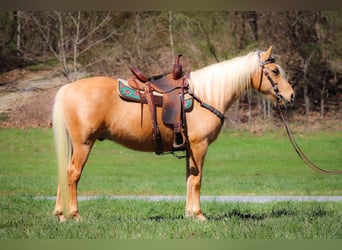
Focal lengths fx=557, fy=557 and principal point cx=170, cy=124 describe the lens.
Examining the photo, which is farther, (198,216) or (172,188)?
(172,188)

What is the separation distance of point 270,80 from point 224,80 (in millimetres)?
448

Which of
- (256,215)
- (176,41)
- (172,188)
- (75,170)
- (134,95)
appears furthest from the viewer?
(176,41)

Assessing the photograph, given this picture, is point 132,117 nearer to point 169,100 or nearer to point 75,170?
point 169,100

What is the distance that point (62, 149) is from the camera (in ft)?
16.4

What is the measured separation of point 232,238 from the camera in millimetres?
4656

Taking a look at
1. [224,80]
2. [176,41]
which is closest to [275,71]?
[224,80]

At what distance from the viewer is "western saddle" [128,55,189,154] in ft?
16.7

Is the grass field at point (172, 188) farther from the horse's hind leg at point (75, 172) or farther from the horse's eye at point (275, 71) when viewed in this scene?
the horse's eye at point (275, 71)

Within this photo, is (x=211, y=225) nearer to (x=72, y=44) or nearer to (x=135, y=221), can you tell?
(x=135, y=221)

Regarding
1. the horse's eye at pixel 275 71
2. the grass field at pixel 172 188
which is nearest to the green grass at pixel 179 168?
the grass field at pixel 172 188

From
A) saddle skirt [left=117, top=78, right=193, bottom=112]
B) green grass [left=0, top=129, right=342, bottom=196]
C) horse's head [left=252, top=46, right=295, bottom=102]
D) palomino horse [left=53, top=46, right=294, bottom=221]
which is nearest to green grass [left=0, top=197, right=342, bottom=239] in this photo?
palomino horse [left=53, top=46, right=294, bottom=221]

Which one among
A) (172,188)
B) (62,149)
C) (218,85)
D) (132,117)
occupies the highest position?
(218,85)
